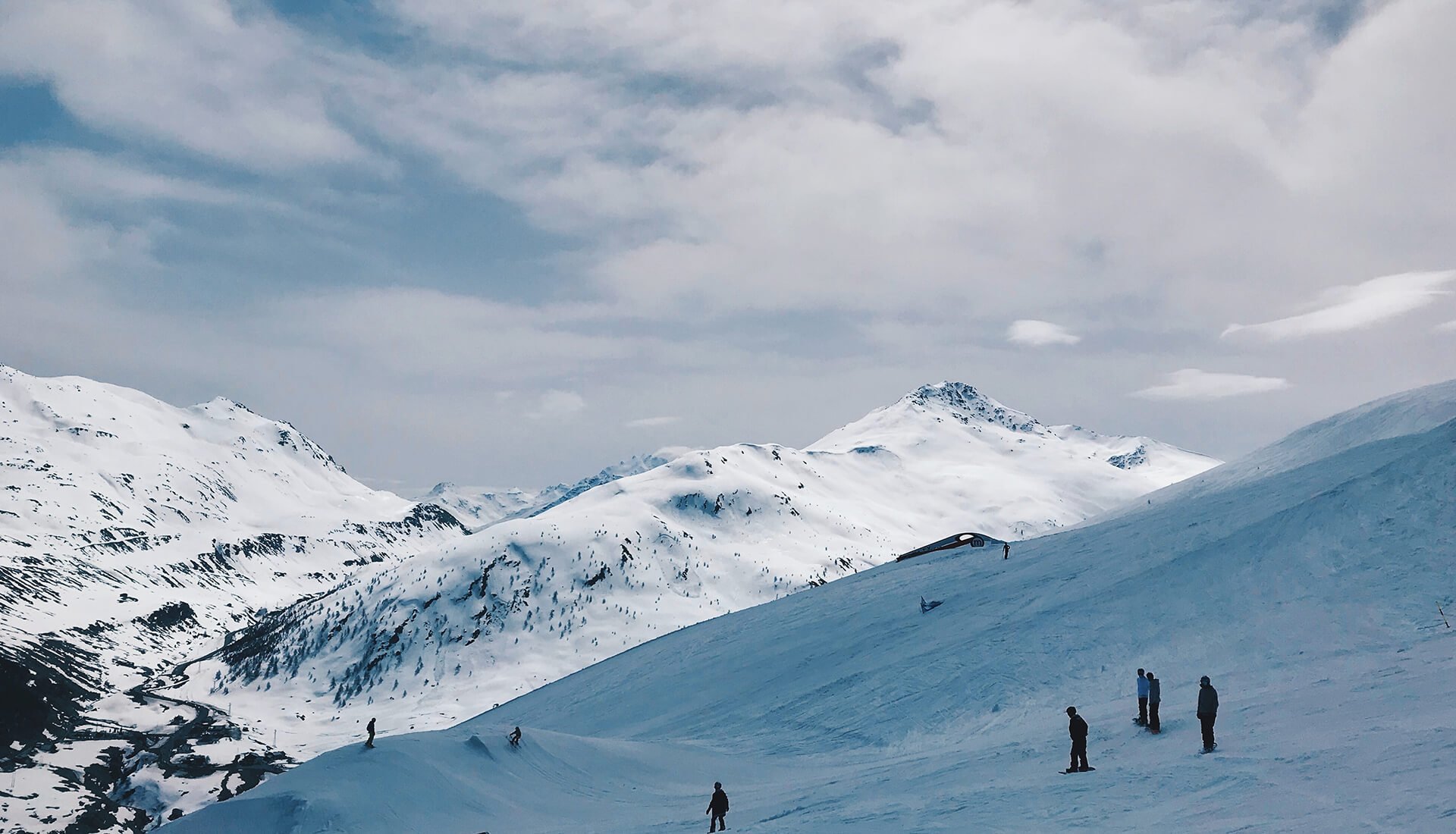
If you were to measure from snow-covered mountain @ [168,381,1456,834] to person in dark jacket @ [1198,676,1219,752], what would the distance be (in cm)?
36

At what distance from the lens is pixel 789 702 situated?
4625 centimetres

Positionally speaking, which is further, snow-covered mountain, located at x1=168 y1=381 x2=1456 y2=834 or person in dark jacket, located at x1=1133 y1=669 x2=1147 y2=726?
person in dark jacket, located at x1=1133 y1=669 x2=1147 y2=726

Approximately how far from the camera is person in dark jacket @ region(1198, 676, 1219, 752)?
1936 cm

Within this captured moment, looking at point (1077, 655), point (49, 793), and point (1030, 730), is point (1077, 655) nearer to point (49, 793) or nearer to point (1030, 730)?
point (1030, 730)

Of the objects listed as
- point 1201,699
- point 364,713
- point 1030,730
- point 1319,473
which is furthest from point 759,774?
point 364,713

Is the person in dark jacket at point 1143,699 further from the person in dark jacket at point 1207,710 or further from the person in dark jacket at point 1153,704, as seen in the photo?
the person in dark jacket at point 1207,710

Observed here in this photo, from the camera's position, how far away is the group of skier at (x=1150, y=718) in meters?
19.5

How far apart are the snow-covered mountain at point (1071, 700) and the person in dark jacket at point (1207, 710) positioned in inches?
14.3

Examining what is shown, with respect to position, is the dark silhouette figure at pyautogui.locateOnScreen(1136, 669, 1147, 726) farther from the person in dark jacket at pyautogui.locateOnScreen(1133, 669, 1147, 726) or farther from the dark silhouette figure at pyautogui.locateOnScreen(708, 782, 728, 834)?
the dark silhouette figure at pyautogui.locateOnScreen(708, 782, 728, 834)

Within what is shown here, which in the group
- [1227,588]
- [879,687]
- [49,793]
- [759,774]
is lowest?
[49,793]

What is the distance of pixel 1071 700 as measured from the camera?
113 ft

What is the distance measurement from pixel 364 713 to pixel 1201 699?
191237 mm

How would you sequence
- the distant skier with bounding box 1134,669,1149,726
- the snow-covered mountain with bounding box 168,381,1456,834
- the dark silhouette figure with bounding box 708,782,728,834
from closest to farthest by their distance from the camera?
the snow-covered mountain with bounding box 168,381,1456,834 < the dark silhouette figure with bounding box 708,782,728,834 < the distant skier with bounding box 1134,669,1149,726

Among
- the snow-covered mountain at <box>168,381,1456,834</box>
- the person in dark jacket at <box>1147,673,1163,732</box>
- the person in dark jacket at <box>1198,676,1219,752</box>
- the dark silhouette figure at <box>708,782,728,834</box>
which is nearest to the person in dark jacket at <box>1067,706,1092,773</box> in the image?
the snow-covered mountain at <box>168,381,1456,834</box>
